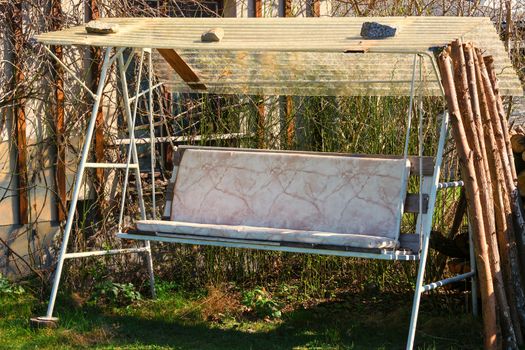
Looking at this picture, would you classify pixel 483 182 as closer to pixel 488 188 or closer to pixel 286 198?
pixel 488 188

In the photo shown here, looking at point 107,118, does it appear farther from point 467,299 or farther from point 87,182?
point 467,299

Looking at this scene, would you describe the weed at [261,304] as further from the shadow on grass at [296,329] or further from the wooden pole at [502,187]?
the wooden pole at [502,187]

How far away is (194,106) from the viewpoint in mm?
7898

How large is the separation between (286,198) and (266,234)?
66 cm

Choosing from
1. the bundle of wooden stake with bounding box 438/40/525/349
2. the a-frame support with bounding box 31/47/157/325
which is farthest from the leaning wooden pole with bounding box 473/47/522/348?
the a-frame support with bounding box 31/47/157/325

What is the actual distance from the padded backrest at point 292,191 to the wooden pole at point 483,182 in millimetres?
564

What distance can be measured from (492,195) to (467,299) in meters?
1.04

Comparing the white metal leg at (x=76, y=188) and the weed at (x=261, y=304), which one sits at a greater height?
the white metal leg at (x=76, y=188)

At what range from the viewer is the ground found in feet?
20.3

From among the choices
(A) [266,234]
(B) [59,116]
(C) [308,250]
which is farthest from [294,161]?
(B) [59,116]

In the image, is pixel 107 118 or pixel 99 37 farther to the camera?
pixel 107 118

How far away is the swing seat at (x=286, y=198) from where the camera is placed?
6.08 metres

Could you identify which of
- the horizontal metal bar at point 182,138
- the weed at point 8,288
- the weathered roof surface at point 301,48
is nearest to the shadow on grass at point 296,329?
the weed at point 8,288

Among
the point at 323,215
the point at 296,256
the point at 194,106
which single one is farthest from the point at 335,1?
the point at 323,215
